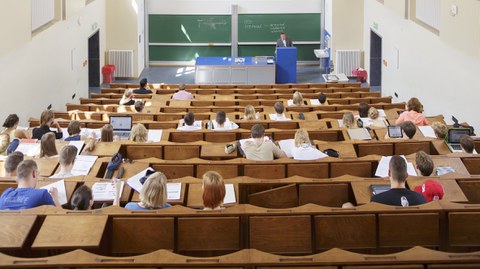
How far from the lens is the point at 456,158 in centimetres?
898

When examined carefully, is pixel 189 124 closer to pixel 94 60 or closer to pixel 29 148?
pixel 29 148

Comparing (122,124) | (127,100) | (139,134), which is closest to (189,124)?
(122,124)

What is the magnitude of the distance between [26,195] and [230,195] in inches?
78.7

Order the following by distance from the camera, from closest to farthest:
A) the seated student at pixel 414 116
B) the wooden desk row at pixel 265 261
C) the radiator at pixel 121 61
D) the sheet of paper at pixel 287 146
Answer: the wooden desk row at pixel 265 261 < the sheet of paper at pixel 287 146 < the seated student at pixel 414 116 < the radiator at pixel 121 61

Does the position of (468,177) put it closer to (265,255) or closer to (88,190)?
(265,255)

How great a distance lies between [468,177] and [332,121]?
4331 mm

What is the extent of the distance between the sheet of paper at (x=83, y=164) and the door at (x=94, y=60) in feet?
41.2

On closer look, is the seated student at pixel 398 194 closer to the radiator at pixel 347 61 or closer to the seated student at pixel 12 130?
the seated student at pixel 12 130

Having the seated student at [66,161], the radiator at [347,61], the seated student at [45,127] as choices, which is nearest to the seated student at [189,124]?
the seated student at [45,127]

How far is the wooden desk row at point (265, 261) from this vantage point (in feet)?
18.8

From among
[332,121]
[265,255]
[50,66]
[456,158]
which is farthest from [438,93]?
[265,255]

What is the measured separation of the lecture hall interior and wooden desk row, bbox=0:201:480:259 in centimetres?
1

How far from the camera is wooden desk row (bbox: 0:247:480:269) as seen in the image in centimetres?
573

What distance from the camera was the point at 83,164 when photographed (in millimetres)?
8820
